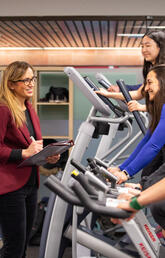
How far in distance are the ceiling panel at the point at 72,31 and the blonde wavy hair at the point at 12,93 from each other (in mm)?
2048

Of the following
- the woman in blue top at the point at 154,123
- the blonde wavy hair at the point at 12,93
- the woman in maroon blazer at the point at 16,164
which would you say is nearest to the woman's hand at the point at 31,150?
the woman in maroon blazer at the point at 16,164

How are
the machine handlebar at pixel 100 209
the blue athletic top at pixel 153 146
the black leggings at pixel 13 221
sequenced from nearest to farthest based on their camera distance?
the machine handlebar at pixel 100 209 → the blue athletic top at pixel 153 146 → the black leggings at pixel 13 221

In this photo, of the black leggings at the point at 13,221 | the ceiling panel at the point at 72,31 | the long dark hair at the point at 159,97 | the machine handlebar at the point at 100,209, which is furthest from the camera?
the ceiling panel at the point at 72,31

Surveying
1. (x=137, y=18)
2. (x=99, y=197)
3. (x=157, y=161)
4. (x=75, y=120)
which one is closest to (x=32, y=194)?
(x=157, y=161)

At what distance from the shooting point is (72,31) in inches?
196

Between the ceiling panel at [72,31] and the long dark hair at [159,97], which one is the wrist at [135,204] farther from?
the ceiling panel at [72,31]

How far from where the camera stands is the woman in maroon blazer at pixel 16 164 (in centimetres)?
192

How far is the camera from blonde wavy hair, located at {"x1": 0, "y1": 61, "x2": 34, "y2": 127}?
199 cm

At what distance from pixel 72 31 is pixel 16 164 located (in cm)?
340

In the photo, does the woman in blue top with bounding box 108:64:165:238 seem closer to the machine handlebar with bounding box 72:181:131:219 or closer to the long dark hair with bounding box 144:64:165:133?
the long dark hair with bounding box 144:64:165:133

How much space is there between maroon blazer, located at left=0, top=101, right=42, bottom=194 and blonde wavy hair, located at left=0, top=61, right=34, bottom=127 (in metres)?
0.03

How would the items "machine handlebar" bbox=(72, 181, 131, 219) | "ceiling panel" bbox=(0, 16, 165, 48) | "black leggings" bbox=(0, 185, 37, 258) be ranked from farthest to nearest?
"ceiling panel" bbox=(0, 16, 165, 48) < "black leggings" bbox=(0, 185, 37, 258) < "machine handlebar" bbox=(72, 181, 131, 219)

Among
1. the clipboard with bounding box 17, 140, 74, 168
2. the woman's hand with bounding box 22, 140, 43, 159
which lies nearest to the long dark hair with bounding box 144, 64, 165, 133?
the clipboard with bounding box 17, 140, 74, 168

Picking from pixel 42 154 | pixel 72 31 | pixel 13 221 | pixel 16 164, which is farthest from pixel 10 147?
pixel 72 31
